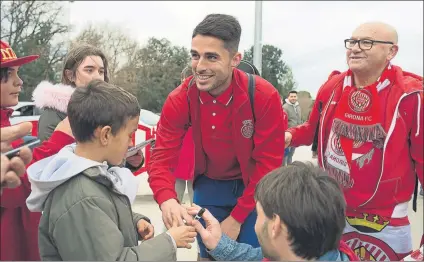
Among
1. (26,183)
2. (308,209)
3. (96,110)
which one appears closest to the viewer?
(308,209)

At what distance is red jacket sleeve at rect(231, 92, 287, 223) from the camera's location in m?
2.57

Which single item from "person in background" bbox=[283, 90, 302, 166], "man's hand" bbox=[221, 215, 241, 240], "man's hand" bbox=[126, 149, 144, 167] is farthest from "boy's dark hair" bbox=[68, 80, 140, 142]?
"person in background" bbox=[283, 90, 302, 166]

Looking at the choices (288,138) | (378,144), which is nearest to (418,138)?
(378,144)

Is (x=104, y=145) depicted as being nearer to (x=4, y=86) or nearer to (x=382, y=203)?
(x=4, y=86)

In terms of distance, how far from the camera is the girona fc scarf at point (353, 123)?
2678mm

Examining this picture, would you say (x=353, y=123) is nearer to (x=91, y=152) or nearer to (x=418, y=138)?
(x=418, y=138)

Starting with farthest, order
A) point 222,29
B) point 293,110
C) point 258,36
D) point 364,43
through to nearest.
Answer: point 293,110, point 258,36, point 364,43, point 222,29

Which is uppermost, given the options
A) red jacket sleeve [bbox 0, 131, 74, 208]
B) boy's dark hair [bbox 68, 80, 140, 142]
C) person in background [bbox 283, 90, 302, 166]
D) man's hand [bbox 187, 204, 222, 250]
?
boy's dark hair [bbox 68, 80, 140, 142]

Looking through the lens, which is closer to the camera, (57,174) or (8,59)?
(57,174)

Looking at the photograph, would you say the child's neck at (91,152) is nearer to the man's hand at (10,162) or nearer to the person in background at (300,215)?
the man's hand at (10,162)

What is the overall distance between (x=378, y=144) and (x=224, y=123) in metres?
0.85

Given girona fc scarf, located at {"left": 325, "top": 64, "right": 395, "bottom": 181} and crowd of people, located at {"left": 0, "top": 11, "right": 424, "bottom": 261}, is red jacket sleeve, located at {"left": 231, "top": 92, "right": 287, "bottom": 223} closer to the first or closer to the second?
crowd of people, located at {"left": 0, "top": 11, "right": 424, "bottom": 261}

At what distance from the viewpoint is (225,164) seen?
2.73 m

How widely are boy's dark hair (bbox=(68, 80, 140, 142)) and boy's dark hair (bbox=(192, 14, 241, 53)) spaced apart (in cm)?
82
